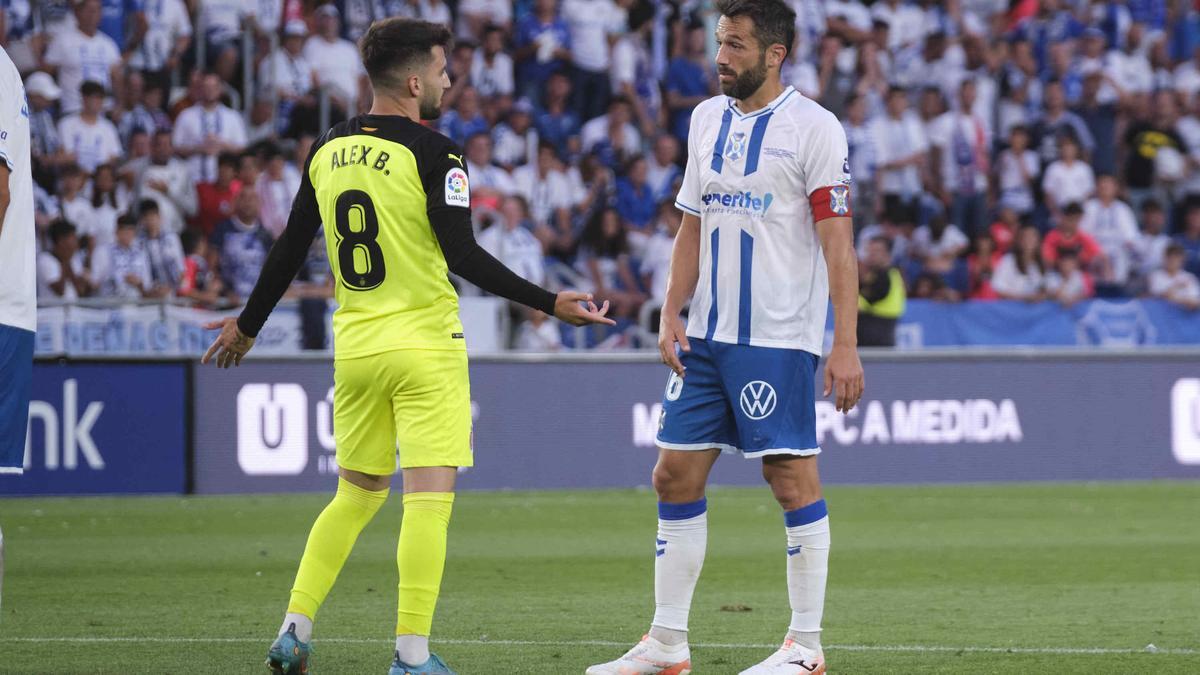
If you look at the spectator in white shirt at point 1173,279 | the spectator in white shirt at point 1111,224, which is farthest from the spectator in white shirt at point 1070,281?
the spectator in white shirt at point 1111,224

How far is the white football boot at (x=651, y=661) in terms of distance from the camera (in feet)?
19.1

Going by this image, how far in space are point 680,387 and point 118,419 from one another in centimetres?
878

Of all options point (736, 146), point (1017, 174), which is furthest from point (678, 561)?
point (1017, 174)


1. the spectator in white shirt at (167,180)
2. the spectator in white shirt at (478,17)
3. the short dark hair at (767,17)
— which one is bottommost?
the short dark hair at (767,17)

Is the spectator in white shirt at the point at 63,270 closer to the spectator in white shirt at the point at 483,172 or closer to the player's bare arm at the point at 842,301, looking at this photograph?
the spectator in white shirt at the point at 483,172

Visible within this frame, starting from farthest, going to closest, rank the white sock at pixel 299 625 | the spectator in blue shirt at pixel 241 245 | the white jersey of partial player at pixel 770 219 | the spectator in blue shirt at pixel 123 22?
the spectator in blue shirt at pixel 123 22
the spectator in blue shirt at pixel 241 245
the white jersey of partial player at pixel 770 219
the white sock at pixel 299 625

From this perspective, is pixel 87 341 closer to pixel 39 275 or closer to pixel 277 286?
pixel 39 275

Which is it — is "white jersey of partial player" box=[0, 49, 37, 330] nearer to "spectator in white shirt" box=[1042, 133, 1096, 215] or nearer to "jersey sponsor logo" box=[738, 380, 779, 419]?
"jersey sponsor logo" box=[738, 380, 779, 419]

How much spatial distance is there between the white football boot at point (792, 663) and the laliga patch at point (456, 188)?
5.88ft

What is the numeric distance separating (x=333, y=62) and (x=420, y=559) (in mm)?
12992

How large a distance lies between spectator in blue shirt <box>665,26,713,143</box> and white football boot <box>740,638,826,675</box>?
13.7m

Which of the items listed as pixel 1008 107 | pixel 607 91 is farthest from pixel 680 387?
pixel 1008 107

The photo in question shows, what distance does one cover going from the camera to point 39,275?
1510 centimetres

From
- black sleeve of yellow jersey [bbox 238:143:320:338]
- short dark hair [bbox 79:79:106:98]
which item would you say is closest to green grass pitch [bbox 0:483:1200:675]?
black sleeve of yellow jersey [bbox 238:143:320:338]
